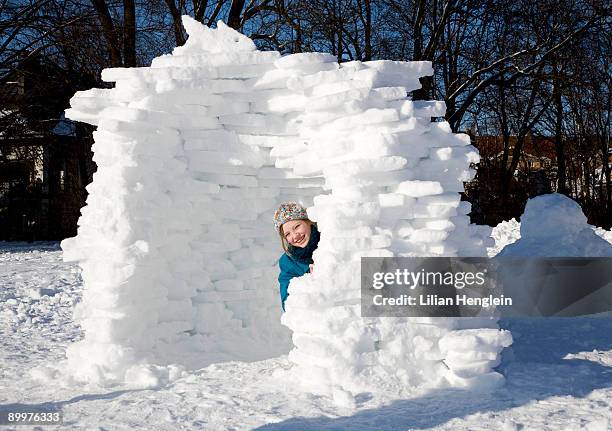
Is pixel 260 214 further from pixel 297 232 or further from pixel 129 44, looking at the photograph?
pixel 129 44

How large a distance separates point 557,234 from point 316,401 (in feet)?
14.3

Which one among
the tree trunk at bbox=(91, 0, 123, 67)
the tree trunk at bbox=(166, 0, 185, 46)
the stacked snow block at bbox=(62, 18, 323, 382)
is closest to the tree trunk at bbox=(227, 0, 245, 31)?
the tree trunk at bbox=(166, 0, 185, 46)

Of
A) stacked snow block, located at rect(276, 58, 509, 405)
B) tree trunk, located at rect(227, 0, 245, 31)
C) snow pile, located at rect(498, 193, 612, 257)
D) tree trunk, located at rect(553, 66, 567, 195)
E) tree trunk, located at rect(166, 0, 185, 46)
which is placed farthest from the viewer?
tree trunk, located at rect(553, 66, 567, 195)

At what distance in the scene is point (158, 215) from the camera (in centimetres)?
427

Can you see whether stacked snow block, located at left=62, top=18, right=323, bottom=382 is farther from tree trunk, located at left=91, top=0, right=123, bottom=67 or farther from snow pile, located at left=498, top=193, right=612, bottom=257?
tree trunk, located at left=91, top=0, right=123, bottom=67

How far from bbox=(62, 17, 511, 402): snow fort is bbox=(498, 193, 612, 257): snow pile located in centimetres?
284

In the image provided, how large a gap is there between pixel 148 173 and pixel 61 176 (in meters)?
16.5

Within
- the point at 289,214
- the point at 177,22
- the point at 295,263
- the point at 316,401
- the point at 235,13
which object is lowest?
the point at 316,401

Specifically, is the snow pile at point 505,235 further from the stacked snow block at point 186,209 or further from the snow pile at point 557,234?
the stacked snow block at point 186,209

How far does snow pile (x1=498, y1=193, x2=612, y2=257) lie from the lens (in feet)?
21.6

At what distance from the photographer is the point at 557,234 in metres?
6.71

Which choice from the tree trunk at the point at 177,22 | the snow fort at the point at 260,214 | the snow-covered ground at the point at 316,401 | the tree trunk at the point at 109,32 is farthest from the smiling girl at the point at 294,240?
the tree trunk at the point at 177,22

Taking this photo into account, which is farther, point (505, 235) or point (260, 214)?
point (505, 235)

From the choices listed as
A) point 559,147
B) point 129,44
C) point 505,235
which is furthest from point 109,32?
point 559,147
